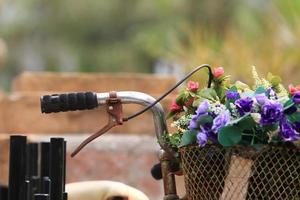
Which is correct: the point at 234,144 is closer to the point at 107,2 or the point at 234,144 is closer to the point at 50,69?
the point at 107,2

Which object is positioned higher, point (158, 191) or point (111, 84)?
point (111, 84)

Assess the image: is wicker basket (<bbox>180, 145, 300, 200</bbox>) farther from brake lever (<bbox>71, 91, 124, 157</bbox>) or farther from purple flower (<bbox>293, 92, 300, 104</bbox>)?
brake lever (<bbox>71, 91, 124, 157</bbox>)

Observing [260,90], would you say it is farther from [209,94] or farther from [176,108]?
[176,108]

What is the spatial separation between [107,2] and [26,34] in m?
6.48

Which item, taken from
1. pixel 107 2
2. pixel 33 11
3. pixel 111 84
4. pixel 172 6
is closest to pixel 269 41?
pixel 111 84

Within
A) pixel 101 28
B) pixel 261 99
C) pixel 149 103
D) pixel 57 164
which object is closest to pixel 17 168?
pixel 57 164

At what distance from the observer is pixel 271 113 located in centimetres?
252

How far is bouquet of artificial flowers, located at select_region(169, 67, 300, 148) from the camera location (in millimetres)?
2518

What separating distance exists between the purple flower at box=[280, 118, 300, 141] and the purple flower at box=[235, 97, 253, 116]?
105 mm

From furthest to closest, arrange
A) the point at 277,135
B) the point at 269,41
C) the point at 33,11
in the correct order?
the point at 33,11
the point at 269,41
the point at 277,135

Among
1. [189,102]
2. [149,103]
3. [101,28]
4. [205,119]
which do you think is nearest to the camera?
[205,119]

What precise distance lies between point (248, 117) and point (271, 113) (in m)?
0.07

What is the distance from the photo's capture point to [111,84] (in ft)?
24.4

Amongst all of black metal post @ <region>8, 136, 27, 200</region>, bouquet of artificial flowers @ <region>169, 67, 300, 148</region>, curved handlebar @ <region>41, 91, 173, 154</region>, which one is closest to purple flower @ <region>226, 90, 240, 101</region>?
bouquet of artificial flowers @ <region>169, 67, 300, 148</region>
